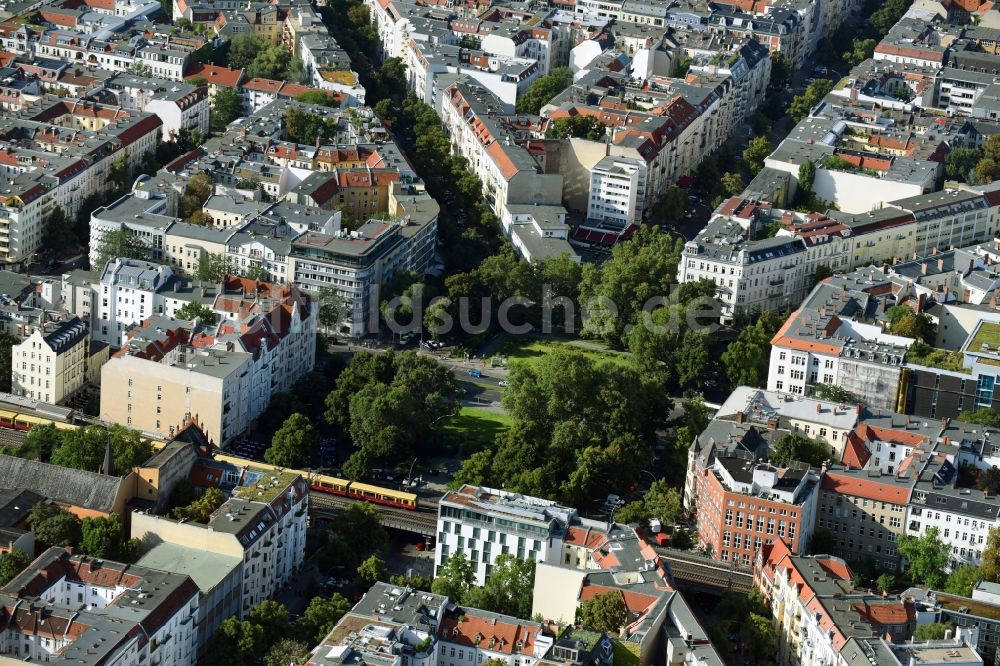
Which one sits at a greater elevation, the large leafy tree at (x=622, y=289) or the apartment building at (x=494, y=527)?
the large leafy tree at (x=622, y=289)

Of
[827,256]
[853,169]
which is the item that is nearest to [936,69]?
[853,169]

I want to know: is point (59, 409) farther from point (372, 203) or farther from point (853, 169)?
point (853, 169)

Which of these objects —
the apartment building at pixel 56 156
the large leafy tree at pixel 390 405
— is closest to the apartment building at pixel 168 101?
the apartment building at pixel 56 156

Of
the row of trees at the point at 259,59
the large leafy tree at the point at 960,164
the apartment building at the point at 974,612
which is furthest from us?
the row of trees at the point at 259,59

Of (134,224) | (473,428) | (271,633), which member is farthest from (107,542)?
(134,224)

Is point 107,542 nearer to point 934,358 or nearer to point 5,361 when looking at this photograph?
point 5,361

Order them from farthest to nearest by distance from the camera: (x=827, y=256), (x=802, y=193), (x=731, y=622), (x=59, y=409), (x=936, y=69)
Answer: (x=936, y=69) < (x=802, y=193) < (x=827, y=256) < (x=59, y=409) < (x=731, y=622)

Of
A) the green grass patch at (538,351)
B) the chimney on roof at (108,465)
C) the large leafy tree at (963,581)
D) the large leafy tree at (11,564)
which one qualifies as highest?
the chimney on roof at (108,465)

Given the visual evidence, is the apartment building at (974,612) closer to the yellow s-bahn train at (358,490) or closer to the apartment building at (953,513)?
the apartment building at (953,513)
